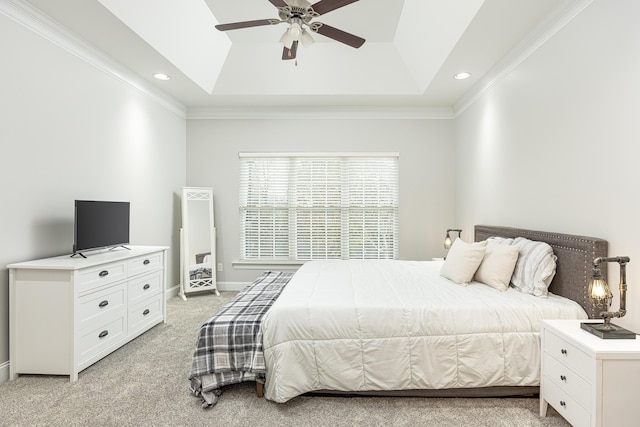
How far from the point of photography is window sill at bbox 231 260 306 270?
4836mm

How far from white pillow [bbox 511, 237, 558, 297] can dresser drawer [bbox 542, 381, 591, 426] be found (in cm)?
67

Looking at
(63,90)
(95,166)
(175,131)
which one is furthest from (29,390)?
(175,131)

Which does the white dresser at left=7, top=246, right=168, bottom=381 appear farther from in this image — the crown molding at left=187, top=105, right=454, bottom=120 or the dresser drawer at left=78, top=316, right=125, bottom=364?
the crown molding at left=187, top=105, right=454, bottom=120

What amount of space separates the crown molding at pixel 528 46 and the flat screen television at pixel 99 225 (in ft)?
13.2

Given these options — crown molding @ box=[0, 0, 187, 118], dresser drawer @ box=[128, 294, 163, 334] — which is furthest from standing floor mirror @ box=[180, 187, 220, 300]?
crown molding @ box=[0, 0, 187, 118]

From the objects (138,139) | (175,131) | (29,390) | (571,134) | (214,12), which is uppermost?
(214,12)

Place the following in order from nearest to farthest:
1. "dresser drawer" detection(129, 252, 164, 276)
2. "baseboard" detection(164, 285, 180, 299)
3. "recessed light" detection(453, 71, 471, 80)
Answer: "dresser drawer" detection(129, 252, 164, 276)
"recessed light" detection(453, 71, 471, 80)
"baseboard" detection(164, 285, 180, 299)

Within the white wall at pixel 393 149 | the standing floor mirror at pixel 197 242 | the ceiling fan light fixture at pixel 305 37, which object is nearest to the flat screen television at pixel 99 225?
the standing floor mirror at pixel 197 242

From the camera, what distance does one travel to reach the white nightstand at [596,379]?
1495 mm

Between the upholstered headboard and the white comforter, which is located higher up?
the upholstered headboard

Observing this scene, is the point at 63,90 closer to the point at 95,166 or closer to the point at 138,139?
the point at 95,166

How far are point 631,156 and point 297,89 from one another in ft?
11.2

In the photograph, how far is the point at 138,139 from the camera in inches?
149

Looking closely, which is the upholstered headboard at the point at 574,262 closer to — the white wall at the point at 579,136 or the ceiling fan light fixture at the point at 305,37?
the white wall at the point at 579,136
